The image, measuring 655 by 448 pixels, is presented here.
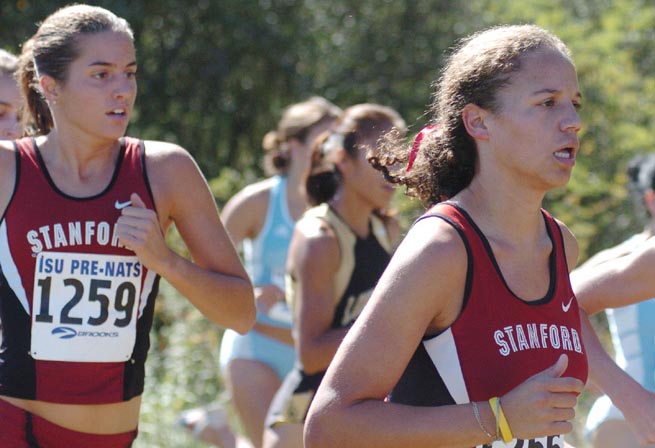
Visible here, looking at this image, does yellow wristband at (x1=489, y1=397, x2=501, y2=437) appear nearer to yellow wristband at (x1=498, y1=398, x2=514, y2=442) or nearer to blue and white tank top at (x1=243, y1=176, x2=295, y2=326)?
yellow wristband at (x1=498, y1=398, x2=514, y2=442)

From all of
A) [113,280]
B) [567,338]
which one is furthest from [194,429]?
[567,338]

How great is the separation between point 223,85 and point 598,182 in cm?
378

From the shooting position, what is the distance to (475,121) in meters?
2.85

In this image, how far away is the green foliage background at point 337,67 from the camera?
1095cm

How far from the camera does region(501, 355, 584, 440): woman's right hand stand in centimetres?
250

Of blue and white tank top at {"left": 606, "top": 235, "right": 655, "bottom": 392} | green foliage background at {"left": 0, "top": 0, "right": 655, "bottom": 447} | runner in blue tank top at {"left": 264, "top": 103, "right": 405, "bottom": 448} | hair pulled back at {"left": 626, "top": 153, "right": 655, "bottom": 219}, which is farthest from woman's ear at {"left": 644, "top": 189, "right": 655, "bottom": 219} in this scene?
green foliage background at {"left": 0, "top": 0, "right": 655, "bottom": 447}

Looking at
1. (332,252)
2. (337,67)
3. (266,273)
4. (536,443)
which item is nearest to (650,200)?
(332,252)

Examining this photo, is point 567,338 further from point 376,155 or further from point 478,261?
Result: point 376,155

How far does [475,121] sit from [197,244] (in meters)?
1.13

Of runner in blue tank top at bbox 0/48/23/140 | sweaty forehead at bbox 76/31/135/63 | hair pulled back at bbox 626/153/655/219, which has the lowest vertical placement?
hair pulled back at bbox 626/153/655/219

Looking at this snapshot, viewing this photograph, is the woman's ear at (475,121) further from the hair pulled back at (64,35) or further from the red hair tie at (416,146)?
the hair pulled back at (64,35)

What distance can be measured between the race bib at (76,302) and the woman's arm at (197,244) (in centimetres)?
13

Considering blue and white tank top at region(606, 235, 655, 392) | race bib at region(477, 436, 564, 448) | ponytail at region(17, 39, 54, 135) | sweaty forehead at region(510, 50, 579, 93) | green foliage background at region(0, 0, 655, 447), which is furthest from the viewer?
green foliage background at region(0, 0, 655, 447)

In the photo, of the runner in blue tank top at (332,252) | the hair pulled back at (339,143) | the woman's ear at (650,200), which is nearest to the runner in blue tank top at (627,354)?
the woman's ear at (650,200)
